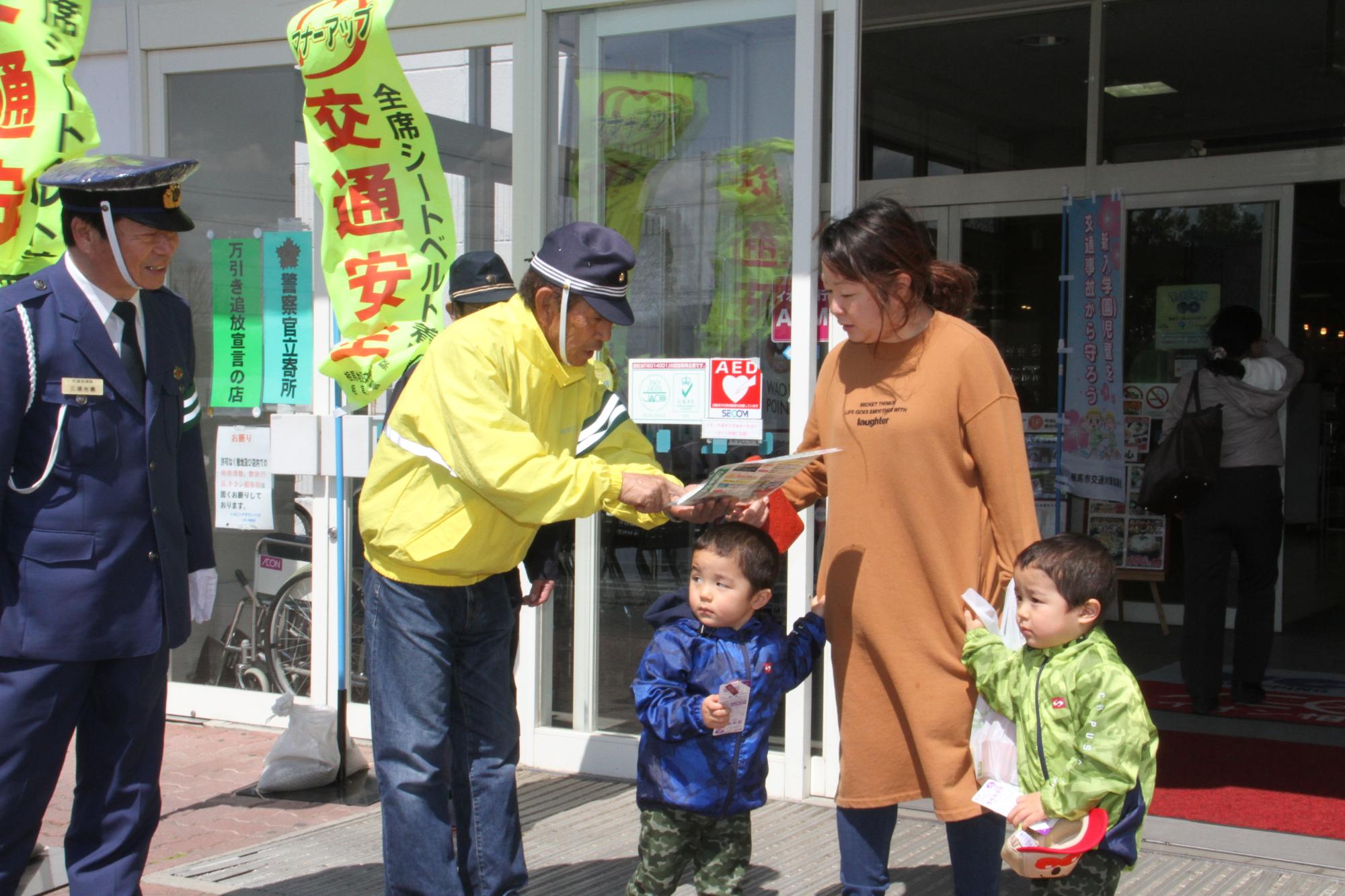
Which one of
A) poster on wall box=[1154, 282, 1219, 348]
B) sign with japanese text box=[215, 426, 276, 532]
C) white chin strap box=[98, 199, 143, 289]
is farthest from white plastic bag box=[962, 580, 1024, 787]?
poster on wall box=[1154, 282, 1219, 348]

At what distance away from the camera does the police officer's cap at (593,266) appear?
3182mm

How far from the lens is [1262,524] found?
6457mm

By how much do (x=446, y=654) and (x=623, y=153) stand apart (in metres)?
2.63

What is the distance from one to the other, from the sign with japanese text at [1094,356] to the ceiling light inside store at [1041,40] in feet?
3.62

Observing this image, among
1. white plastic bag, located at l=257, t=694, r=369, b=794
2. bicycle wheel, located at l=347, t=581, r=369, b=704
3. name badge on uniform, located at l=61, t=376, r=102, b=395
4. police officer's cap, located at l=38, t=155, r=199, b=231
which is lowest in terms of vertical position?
white plastic bag, located at l=257, t=694, r=369, b=794

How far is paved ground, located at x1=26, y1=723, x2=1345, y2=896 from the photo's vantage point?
4172 mm

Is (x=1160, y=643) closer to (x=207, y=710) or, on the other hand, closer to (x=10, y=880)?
(x=207, y=710)

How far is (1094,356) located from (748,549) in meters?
5.77

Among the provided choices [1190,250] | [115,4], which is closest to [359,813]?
[115,4]

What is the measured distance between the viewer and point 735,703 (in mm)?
3176

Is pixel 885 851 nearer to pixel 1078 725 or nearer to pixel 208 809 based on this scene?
pixel 1078 725

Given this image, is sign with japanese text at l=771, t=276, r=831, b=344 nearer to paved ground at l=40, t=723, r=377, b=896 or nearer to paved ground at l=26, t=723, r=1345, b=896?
paved ground at l=26, t=723, r=1345, b=896

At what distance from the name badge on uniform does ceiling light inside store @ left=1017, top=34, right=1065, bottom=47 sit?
705cm

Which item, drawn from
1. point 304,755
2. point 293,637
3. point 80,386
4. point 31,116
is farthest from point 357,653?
point 80,386
